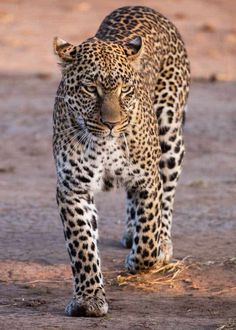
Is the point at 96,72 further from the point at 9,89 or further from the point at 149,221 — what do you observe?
the point at 9,89

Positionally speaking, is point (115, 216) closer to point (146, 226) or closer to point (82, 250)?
point (146, 226)

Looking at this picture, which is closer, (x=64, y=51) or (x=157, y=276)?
(x=64, y=51)

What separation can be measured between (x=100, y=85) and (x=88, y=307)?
1.47m

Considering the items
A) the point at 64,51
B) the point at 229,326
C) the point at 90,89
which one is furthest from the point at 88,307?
the point at 64,51

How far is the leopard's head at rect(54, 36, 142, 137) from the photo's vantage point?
866 centimetres

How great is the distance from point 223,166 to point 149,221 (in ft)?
16.1

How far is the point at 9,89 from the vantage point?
18.3m

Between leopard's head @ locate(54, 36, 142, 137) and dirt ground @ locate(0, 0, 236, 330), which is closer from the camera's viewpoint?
leopard's head @ locate(54, 36, 142, 137)

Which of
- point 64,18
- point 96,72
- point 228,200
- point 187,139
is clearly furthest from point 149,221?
point 64,18

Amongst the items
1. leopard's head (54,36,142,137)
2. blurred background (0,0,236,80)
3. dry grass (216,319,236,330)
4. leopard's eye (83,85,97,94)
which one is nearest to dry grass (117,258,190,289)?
leopard's head (54,36,142,137)

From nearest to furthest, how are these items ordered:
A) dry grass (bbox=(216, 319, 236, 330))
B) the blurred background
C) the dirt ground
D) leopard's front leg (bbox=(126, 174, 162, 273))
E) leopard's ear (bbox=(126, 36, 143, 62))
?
dry grass (bbox=(216, 319, 236, 330)) < the dirt ground < leopard's ear (bbox=(126, 36, 143, 62)) < leopard's front leg (bbox=(126, 174, 162, 273)) < the blurred background

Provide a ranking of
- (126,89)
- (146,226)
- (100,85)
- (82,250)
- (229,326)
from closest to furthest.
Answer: (229,326) → (100,85) → (126,89) → (82,250) → (146,226)

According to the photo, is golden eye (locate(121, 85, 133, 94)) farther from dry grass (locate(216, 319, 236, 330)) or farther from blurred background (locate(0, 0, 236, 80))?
blurred background (locate(0, 0, 236, 80))

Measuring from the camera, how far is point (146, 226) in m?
9.67
